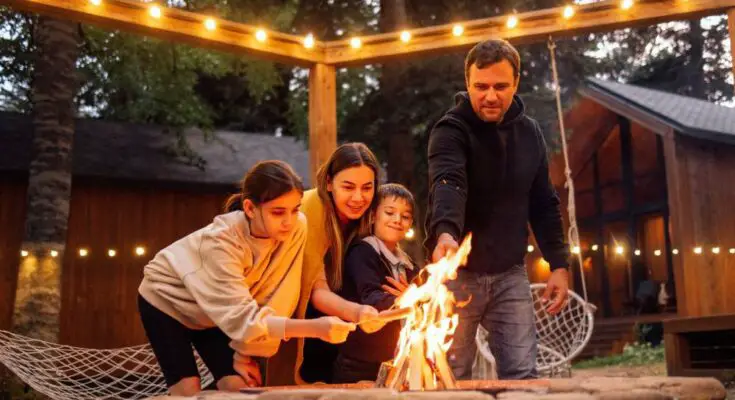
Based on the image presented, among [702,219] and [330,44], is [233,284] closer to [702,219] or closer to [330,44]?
[330,44]

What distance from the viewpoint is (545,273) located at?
15.6 m

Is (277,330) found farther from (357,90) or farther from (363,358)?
(357,90)

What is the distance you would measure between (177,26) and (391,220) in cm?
197

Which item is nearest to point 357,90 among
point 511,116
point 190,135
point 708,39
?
point 190,135

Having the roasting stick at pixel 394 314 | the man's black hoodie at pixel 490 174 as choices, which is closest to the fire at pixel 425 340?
the roasting stick at pixel 394 314

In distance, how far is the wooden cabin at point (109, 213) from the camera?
1101 centimetres

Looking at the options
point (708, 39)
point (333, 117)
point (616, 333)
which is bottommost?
point (616, 333)

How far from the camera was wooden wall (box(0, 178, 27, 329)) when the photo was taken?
1078 cm

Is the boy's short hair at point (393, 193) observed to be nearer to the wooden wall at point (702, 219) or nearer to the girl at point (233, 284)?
the girl at point (233, 284)

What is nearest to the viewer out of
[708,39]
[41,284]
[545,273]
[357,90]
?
[41,284]

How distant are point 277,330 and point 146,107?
1265 cm

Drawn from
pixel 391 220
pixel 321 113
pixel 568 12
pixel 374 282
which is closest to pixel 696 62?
pixel 568 12

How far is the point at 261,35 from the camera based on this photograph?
4.61m

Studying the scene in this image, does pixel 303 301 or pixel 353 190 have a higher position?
pixel 353 190
